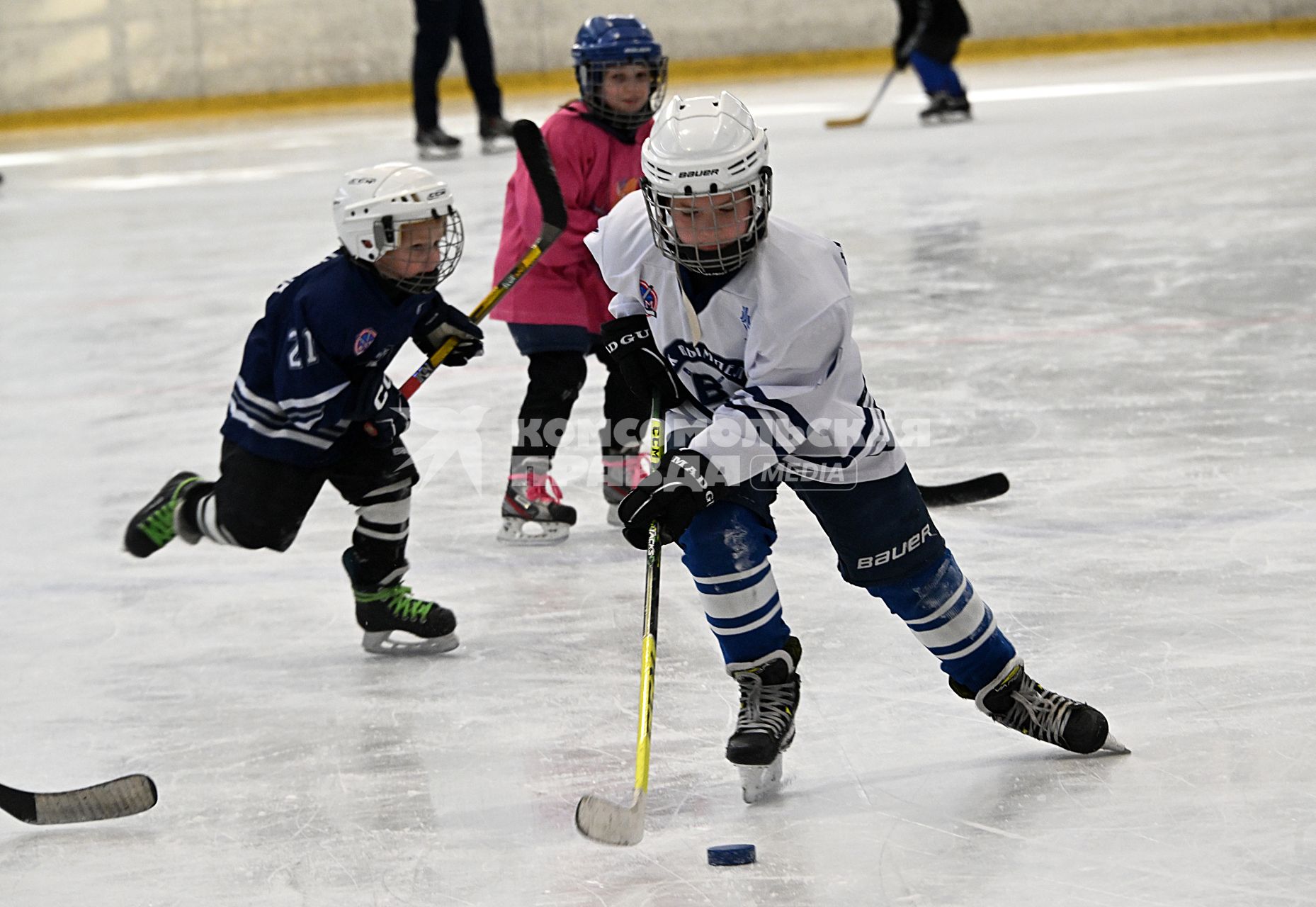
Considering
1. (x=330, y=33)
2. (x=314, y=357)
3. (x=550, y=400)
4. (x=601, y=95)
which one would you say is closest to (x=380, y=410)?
(x=314, y=357)

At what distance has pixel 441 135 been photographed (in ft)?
26.4

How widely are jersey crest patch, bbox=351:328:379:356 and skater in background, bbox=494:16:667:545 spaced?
0.69 m

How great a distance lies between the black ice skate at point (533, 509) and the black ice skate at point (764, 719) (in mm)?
1010

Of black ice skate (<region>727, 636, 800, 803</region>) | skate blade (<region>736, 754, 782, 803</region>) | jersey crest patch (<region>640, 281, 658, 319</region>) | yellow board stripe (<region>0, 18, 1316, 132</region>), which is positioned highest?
jersey crest patch (<region>640, 281, 658, 319</region>)

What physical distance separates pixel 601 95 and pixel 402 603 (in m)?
1.10

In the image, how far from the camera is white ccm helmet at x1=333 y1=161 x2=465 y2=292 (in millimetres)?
2293

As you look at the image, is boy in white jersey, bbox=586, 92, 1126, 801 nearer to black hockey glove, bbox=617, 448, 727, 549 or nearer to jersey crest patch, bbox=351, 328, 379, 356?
black hockey glove, bbox=617, 448, 727, 549

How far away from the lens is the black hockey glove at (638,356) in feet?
6.78

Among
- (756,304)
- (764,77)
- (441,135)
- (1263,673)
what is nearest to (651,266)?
(756,304)


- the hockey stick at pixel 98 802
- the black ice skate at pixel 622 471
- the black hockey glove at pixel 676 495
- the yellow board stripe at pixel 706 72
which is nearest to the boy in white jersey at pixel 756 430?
the black hockey glove at pixel 676 495

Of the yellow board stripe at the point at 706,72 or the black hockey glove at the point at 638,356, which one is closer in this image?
the black hockey glove at the point at 638,356

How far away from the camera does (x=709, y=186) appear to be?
1801 millimetres

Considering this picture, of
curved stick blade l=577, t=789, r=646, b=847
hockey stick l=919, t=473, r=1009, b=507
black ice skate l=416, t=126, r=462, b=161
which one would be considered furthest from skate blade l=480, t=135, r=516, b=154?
curved stick blade l=577, t=789, r=646, b=847

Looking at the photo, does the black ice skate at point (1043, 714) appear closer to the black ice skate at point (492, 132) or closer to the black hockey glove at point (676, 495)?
the black hockey glove at point (676, 495)
